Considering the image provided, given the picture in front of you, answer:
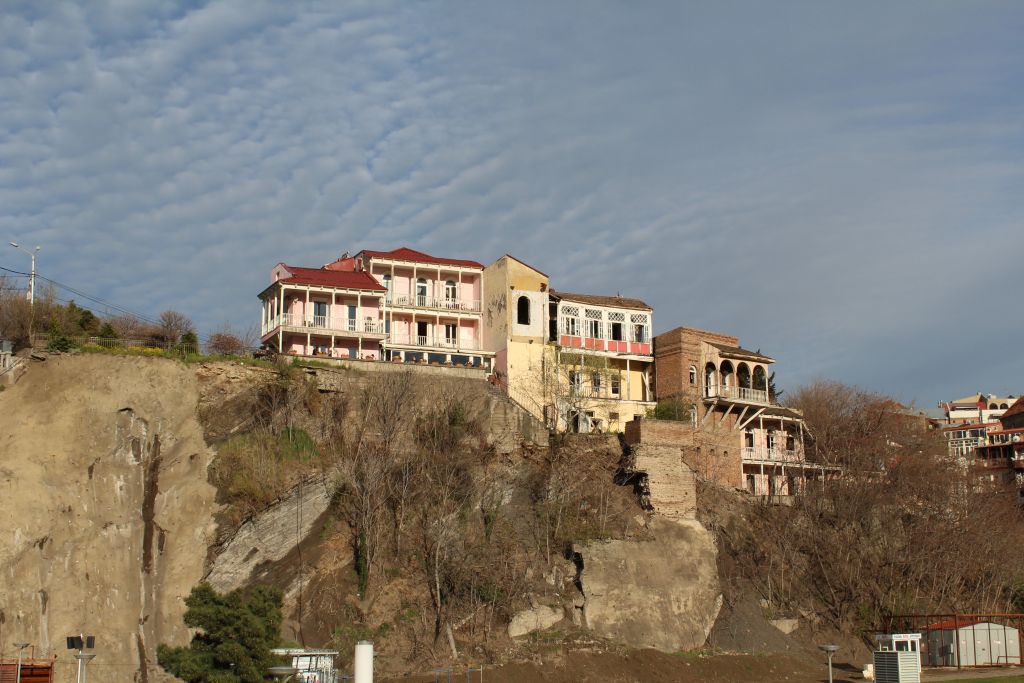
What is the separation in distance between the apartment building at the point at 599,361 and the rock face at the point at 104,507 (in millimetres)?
19882

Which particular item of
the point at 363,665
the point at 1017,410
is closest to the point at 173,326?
the point at 363,665

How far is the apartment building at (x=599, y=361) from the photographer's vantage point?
5844cm

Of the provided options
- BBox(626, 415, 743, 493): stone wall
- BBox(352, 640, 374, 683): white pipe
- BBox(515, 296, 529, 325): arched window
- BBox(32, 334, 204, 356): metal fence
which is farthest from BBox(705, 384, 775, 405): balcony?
BBox(352, 640, 374, 683): white pipe

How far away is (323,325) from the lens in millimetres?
57438

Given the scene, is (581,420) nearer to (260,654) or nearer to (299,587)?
(299,587)

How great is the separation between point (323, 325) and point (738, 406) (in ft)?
80.8

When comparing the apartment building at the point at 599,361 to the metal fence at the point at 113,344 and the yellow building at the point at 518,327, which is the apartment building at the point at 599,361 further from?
the metal fence at the point at 113,344

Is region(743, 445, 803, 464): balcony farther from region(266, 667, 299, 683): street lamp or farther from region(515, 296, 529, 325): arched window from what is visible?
region(266, 667, 299, 683): street lamp

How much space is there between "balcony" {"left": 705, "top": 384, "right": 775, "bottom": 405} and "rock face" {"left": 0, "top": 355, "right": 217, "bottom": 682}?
3003 centimetres

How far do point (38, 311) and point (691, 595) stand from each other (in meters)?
33.3

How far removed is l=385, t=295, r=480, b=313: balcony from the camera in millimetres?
61219

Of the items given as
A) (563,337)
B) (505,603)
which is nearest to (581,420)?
(563,337)

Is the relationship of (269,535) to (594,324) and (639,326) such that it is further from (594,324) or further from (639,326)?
(639,326)

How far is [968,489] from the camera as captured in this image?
61.3 metres
